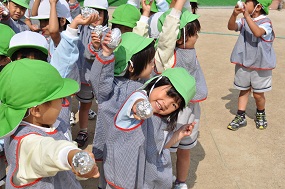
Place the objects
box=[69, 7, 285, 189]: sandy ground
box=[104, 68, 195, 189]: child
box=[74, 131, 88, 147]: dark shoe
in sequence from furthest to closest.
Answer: box=[74, 131, 88, 147]: dark shoe
box=[69, 7, 285, 189]: sandy ground
box=[104, 68, 195, 189]: child

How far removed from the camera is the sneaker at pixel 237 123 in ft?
14.4

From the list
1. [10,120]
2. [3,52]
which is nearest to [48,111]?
[10,120]

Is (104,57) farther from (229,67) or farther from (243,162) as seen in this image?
(229,67)

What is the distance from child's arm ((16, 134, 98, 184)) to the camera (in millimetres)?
1510

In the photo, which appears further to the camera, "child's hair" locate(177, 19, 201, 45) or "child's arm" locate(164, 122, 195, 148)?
"child's hair" locate(177, 19, 201, 45)

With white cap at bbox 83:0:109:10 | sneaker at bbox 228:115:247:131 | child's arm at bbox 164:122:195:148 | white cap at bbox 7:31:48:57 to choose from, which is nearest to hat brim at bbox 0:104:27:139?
white cap at bbox 7:31:48:57

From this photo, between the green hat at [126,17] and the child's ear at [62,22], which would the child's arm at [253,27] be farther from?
the child's ear at [62,22]

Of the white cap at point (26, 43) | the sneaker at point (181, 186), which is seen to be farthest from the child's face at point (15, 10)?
the sneaker at point (181, 186)

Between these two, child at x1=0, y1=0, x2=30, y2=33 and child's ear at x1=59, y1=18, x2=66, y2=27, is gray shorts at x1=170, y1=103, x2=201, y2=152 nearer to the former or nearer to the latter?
child's ear at x1=59, y1=18, x2=66, y2=27

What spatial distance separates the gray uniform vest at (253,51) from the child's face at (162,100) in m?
2.19

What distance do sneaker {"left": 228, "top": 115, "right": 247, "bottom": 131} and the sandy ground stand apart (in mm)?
64

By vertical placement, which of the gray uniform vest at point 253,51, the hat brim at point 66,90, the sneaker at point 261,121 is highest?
the hat brim at point 66,90

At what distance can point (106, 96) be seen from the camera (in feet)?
8.08

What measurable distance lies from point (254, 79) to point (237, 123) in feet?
1.78
